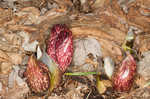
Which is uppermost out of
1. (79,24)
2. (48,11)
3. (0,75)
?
(48,11)

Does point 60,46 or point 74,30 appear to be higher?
point 74,30

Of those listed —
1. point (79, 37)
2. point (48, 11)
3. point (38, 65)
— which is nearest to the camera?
point (38, 65)

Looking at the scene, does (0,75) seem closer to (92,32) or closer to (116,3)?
(92,32)

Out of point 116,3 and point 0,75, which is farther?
point 116,3

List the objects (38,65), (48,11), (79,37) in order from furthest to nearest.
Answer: (79,37) < (48,11) < (38,65)

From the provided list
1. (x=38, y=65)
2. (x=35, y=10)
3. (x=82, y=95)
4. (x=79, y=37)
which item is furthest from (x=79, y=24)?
(x=82, y=95)

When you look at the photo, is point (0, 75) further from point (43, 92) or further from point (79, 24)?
point (79, 24)

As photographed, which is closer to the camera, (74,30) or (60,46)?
(60,46)

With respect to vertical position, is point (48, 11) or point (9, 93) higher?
point (48, 11)
